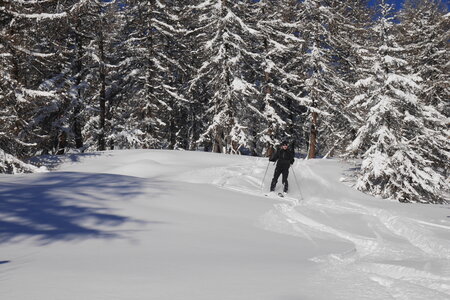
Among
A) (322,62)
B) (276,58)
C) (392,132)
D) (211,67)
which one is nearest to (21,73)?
(211,67)

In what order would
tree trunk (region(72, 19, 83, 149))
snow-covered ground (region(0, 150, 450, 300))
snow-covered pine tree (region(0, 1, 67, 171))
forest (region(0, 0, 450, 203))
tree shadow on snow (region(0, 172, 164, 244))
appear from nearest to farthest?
snow-covered ground (region(0, 150, 450, 300)), tree shadow on snow (region(0, 172, 164, 244)), snow-covered pine tree (region(0, 1, 67, 171)), forest (region(0, 0, 450, 203)), tree trunk (region(72, 19, 83, 149))

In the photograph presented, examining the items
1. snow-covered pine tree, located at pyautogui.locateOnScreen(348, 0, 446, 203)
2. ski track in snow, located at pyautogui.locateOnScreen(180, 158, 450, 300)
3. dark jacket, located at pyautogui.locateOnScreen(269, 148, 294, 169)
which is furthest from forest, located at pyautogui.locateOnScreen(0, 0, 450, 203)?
ski track in snow, located at pyautogui.locateOnScreen(180, 158, 450, 300)

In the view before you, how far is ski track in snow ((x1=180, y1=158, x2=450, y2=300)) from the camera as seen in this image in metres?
3.58

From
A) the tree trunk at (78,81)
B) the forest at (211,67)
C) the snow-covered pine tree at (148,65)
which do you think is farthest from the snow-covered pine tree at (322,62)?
the tree trunk at (78,81)

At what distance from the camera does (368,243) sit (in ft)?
18.9

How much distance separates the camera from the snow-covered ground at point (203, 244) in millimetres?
3240

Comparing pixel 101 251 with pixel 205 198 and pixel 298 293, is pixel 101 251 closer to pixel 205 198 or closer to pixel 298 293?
pixel 298 293

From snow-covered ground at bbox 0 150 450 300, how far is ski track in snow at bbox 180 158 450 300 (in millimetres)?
24

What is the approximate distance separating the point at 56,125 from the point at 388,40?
17160 millimetres

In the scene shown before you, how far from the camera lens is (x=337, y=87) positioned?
2283 cm

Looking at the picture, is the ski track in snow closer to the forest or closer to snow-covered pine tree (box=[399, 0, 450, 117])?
the forest

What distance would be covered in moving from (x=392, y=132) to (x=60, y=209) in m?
12.2

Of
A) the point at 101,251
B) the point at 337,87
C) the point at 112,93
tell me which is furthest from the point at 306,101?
the point at 101,251

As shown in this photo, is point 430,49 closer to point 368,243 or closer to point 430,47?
point 430,47
